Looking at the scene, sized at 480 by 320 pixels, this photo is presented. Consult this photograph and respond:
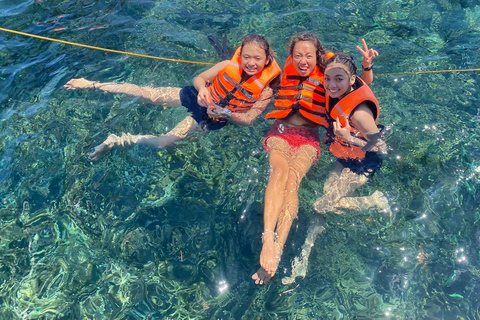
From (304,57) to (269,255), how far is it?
2.25 metres

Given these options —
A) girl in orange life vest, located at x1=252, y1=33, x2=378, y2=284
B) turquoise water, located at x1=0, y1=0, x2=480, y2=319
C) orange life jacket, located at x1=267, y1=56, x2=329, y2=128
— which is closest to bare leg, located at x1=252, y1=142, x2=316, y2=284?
girl in orange life vest, located at x1=252, y1=33, x2=378, y2=284

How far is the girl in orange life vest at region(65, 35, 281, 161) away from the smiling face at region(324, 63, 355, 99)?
0.90m

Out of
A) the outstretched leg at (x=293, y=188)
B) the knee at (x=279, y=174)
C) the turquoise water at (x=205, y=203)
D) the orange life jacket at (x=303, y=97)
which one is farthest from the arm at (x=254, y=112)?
the knee at (x=279, y=174)

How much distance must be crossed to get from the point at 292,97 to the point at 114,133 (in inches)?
91.5

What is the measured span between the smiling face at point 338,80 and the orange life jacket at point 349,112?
0.10m

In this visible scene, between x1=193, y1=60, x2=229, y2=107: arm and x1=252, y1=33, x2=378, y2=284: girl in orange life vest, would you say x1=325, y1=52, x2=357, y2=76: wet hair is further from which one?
x1=193, y1=60, x2=229, y2=107: arm

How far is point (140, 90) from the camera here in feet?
18.1

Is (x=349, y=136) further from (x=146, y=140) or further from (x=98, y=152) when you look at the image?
(x=98, y=152)

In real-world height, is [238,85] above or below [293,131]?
above

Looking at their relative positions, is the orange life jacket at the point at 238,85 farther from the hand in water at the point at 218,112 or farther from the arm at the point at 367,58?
the arm at the point at 367,58

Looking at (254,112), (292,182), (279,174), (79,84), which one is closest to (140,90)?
(79,84)

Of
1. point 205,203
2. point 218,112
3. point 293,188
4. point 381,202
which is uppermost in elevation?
point 218,112

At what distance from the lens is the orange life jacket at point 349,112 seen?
162 inches

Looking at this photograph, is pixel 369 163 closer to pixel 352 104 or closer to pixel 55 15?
pixel 352 104
